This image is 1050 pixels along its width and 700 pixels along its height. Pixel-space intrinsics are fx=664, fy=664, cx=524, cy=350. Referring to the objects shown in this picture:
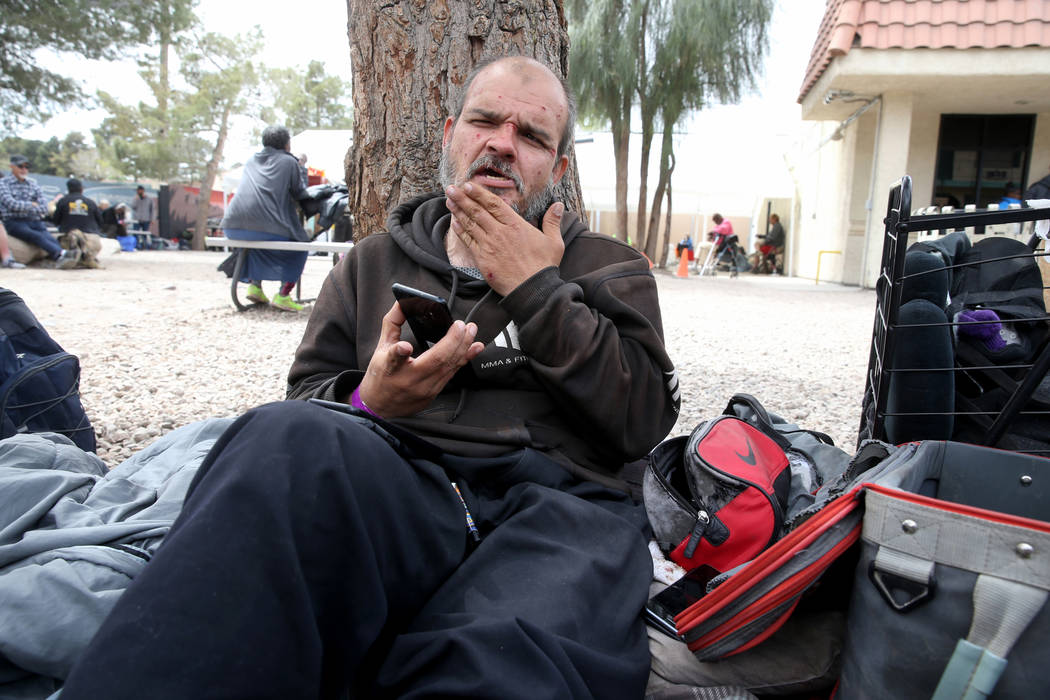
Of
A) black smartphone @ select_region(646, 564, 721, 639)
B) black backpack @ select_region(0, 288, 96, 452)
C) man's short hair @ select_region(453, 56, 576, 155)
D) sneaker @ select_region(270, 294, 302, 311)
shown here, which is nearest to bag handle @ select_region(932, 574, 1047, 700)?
black smartphone @ select_region(646, 564, 721, 639)

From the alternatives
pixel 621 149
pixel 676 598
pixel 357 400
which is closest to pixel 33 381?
pixel 357 400

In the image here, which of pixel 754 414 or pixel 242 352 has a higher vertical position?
pixel 754 414

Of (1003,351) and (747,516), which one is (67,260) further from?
(1003,351)

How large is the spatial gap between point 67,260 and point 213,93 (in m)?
18.0

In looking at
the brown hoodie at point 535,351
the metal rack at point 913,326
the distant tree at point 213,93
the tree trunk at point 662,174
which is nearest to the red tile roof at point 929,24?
the tree trunk at point 662,174

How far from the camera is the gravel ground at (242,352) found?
367cm

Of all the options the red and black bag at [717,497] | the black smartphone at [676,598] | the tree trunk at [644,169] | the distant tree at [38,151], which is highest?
the distant tree at [38,151]

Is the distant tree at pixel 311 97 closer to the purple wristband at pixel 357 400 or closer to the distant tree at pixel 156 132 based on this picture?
the distant tree at pixel 156 132

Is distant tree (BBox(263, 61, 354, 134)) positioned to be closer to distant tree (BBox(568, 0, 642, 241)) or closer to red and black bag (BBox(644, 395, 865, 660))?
distant tree (BBox(568, 0, 642, 241))

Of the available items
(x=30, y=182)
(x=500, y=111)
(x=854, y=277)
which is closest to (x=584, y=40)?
(x=854, y=277)

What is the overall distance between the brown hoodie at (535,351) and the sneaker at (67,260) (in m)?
12.6

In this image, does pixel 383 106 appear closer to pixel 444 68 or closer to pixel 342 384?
pixel 444 68

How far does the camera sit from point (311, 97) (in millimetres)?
54656

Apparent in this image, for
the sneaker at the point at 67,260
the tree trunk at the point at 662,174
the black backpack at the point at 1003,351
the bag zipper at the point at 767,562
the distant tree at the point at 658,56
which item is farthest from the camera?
the tree trunk at the point at 662,174
